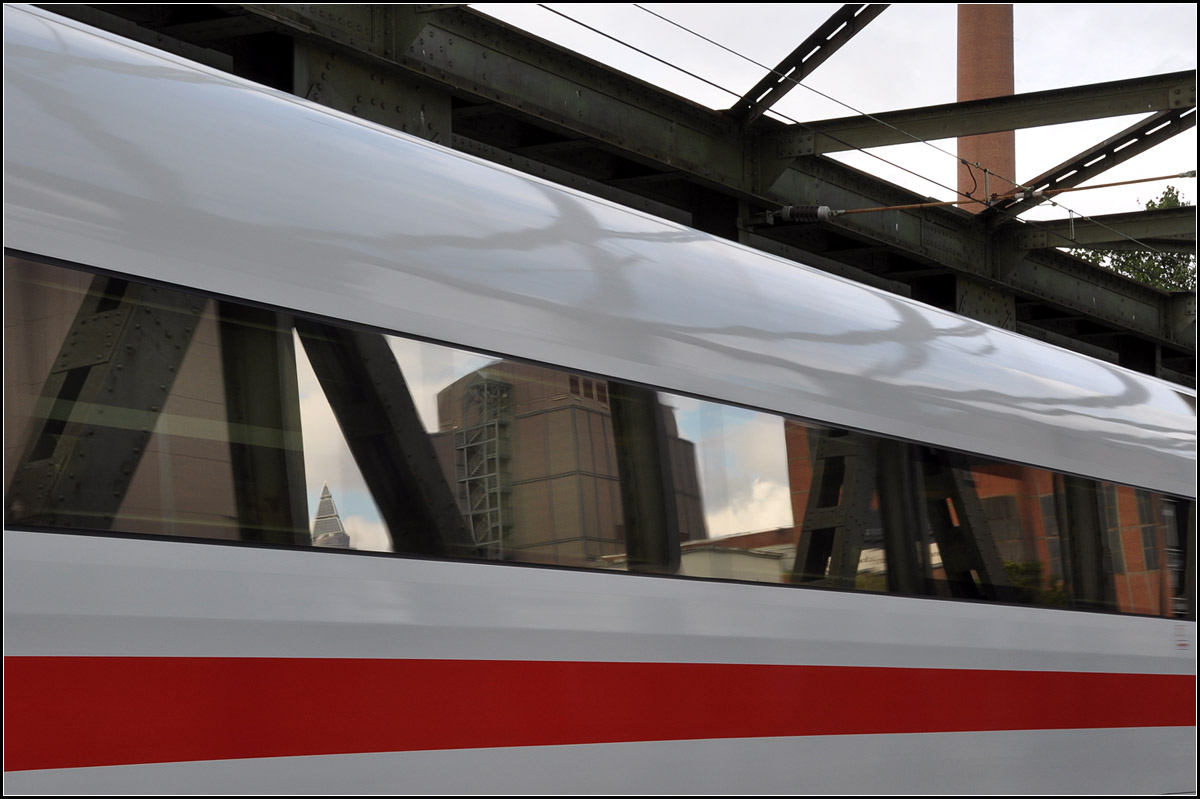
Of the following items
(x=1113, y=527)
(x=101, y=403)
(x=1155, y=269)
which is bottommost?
(x=1113, y=527)

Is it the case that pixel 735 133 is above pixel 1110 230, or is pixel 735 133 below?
above

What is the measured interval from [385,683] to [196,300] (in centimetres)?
108

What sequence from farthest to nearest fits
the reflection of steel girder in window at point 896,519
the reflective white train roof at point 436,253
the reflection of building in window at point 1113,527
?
the reflection of building in window at point 1113,527 → the reflection of steel girder in window at point 896,519 → the reflective white train roof at point 436,253

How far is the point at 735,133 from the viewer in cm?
879

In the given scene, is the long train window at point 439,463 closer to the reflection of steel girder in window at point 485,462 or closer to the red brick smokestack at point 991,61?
the reflection of steel girder in window at point 485,462

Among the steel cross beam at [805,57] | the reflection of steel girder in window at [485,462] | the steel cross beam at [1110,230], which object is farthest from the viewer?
the steel cross beam at [1110,230]

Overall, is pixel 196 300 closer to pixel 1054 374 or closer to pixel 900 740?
pixel 900 740

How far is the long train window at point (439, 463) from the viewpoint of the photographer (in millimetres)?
3025

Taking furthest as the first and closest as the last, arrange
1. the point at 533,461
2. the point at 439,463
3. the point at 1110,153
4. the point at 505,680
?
the point at 1110,153 < the point at 533,461 < the point at 439,463 < the point at 505,680

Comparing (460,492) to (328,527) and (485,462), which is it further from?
(328,527)

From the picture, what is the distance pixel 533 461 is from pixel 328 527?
2.54 ft

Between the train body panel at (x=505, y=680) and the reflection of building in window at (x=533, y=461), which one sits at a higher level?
the reflection of building in window at (x=533, y=461)

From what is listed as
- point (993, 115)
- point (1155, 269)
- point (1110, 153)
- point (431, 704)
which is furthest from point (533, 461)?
point (1155, 269)

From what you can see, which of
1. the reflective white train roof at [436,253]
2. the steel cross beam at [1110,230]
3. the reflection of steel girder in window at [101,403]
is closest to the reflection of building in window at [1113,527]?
the reflective white train roof at [436,253]
